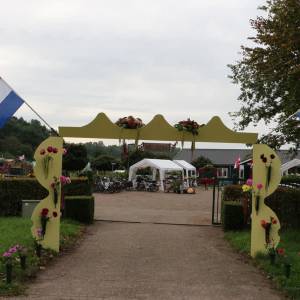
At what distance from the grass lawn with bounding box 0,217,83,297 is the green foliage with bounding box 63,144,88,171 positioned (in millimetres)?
33000

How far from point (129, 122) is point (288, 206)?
201 inches

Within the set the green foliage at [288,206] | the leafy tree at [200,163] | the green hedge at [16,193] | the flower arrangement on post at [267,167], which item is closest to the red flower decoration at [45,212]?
the flower arrangement on post at [267,167]

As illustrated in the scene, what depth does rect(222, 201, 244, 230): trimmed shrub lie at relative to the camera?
14867 millimetres

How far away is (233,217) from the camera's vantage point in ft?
49.1

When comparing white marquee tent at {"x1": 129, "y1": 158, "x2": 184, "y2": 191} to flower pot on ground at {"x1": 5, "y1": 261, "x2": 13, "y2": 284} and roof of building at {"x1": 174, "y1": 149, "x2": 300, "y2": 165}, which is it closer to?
flower pot on ground at {"x1": 5, "y1": 261, "x2": 13, "y2": 284}

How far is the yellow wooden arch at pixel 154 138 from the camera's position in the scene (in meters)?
10.7

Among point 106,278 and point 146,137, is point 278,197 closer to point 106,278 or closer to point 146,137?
point 146,137

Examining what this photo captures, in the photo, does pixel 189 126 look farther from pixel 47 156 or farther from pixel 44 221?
pixel 44 221

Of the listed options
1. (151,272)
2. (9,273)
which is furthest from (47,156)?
(9,273)

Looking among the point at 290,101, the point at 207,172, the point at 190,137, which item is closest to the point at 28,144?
the point at 207,172

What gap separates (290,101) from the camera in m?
19.6

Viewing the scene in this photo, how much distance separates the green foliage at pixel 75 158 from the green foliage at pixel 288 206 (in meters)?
34.2

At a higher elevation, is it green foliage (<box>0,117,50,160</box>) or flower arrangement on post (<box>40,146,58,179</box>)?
green foliage (<box>0,117,50,160</box>)

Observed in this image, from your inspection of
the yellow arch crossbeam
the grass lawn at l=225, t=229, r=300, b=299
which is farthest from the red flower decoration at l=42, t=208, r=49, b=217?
the grass lawn at l=225, t=229, r=300, b=299
